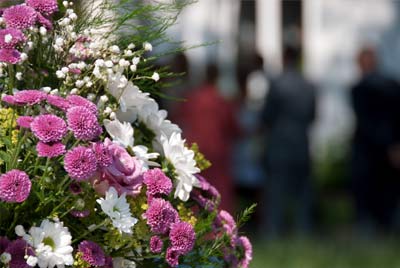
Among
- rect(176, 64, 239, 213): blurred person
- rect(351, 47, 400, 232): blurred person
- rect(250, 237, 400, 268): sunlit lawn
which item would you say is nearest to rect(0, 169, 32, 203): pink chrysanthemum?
rect(250, 237, 400, 268): sunlit lawn

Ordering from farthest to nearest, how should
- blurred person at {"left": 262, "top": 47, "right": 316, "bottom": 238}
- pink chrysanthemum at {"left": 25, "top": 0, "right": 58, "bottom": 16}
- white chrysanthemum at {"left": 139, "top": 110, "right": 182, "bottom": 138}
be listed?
blurred person at {"left": 262, "top": 47, "right": 316, "bottom": 238} < white chrysanthemum at {"left": 139, "top": 110, "right": 182, "bottom": 138} < pink chrysanthemum at {"left": 25, "top": 0, "right": 58, "bottom": 16}

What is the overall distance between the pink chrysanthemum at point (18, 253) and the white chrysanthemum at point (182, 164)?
419mm

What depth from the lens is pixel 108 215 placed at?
2328 millimetres

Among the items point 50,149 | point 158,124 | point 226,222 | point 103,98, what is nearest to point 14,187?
point 50,149

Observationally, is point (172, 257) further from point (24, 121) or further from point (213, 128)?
point (213, 128)

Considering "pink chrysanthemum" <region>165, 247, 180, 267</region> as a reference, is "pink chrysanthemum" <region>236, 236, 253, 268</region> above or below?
below

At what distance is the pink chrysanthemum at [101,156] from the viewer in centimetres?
232

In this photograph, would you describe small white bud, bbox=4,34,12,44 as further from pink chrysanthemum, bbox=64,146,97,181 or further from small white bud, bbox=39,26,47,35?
pink chrysanthemum, bbox=64,146,97,181

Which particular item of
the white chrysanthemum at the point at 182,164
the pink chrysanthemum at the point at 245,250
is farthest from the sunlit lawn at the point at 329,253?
the white chrysanthemum at the point at 182,164

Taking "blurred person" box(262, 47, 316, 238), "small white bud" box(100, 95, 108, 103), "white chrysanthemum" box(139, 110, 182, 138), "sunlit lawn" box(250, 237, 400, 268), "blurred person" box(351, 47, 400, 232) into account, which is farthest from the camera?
"blurred person" box(351, 47, 400, 232)

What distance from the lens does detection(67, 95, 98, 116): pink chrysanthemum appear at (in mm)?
2375

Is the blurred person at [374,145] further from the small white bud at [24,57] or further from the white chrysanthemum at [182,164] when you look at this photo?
the small white bud at [24,57]

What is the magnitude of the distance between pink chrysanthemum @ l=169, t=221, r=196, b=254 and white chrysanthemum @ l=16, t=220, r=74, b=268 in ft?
0.75

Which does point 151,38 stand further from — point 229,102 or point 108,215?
point 229,102
